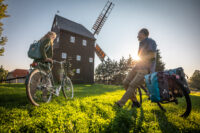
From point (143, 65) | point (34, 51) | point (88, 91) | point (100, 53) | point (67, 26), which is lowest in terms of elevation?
point (88, 91)

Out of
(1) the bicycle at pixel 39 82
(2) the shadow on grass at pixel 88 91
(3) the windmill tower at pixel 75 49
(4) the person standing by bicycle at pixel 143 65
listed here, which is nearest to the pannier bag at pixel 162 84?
(4) the person standing by bicycle at pixel 143 65

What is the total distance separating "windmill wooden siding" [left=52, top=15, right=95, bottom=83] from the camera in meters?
17.1

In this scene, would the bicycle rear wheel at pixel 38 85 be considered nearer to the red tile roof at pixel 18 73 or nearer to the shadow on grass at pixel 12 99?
the shadow on grass at pixel 12 99

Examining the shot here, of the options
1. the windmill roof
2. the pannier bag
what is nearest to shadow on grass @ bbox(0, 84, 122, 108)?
the pannier bag

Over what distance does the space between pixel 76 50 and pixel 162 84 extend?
1821 cm

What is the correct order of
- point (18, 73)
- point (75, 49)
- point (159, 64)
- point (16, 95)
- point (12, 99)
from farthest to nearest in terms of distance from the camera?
point (18, 73) → point (159, 64) → point (75, 49) → point (16, 95) → point (12, 99)

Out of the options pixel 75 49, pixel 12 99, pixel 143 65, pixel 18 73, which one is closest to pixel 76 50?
pixel 75 49

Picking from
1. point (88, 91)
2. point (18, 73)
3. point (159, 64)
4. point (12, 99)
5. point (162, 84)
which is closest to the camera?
point (162, 84)

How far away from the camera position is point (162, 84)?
2105 mm

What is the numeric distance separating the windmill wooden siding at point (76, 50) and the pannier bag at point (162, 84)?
52.9ft

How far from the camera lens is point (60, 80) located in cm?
374

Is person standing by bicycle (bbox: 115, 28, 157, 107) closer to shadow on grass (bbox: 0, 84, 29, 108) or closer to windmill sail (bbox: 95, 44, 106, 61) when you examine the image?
shadow on grass (bbox: 0, 84, 29, 108)

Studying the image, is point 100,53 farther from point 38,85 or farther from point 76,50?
point 38,85

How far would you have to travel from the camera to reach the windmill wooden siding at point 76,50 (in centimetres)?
1711
